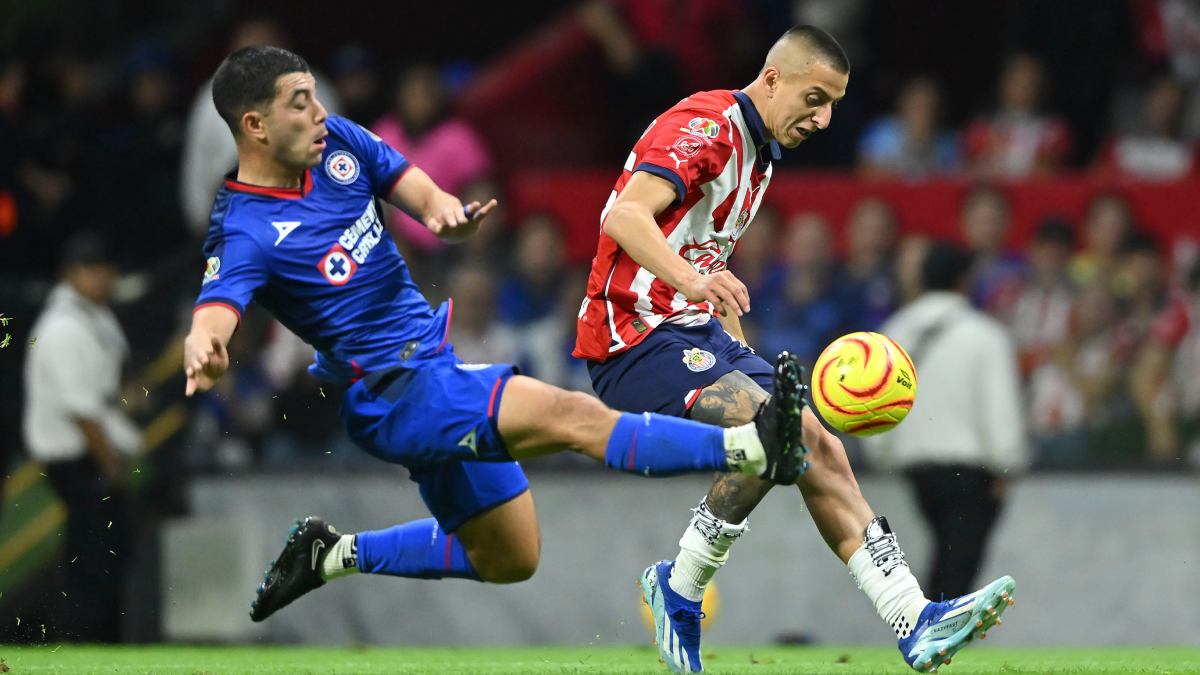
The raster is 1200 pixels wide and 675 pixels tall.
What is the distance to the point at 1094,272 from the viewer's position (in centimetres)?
1168

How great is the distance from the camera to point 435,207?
710cm

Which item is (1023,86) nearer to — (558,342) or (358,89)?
(558,342)

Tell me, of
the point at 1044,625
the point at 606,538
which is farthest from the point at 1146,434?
the point at 606,538

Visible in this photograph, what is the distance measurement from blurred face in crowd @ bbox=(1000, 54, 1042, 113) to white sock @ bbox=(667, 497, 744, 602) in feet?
23.2

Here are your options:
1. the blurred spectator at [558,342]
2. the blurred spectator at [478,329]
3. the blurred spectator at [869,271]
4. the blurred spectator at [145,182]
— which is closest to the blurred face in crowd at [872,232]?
the blurred spectator at [869,271]

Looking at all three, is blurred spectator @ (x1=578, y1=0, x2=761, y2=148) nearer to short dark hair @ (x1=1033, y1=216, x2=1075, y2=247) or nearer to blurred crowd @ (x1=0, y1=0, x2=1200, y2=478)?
blurred crowd @ (x1=0, y1=0, x2=1200, y2=478)

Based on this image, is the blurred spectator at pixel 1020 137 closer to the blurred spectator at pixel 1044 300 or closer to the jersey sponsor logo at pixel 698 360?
the blurred spectator at pixel 1044 300

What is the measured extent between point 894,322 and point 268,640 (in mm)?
5061

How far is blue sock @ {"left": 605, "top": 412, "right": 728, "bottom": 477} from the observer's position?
6176 millimetres

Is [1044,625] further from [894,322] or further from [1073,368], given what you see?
[894,322]

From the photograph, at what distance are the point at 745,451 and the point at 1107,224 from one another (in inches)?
263

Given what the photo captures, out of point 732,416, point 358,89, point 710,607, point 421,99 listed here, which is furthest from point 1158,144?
point 732,416

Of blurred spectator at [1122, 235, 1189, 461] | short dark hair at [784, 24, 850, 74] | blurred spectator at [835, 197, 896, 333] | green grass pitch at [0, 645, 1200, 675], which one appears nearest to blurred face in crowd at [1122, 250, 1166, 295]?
blurred spectator at [1122, 235, 1189, 461]

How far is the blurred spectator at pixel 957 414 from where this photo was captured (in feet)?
33.1
